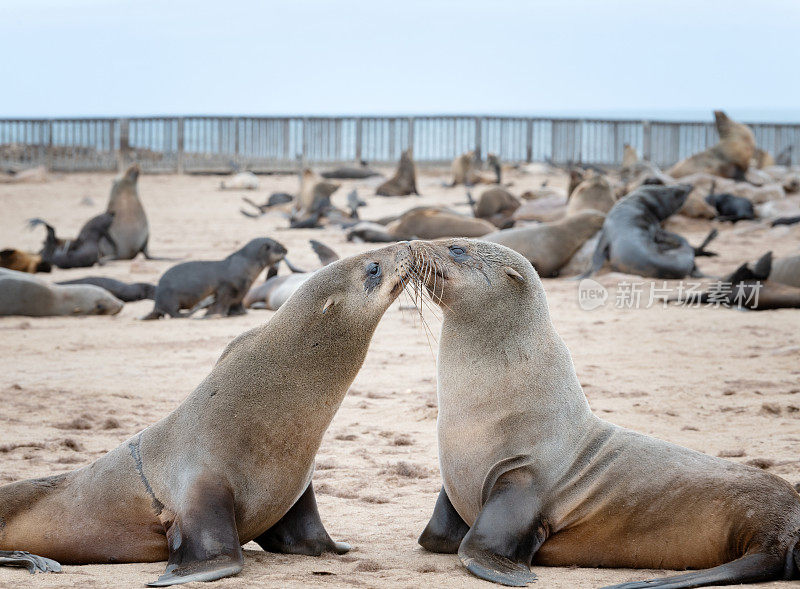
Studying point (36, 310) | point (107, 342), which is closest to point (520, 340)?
point (107, 342)

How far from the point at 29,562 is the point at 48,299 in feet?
20.4

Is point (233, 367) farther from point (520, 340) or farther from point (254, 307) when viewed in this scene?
point (254, 307)

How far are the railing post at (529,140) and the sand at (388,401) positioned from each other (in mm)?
16050

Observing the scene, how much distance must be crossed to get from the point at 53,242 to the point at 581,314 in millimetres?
6526

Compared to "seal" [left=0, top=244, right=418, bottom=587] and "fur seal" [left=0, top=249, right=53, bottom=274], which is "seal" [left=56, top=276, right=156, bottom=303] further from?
"seal" [left=0, top=244, right=418, bottom=587]

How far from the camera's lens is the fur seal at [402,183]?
68.9 feet

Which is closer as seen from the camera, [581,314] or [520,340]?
[520,340]

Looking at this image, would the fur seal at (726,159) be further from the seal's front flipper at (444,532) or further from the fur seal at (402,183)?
the seal's front flipper at (444,532)

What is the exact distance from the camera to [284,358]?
11.1 ft

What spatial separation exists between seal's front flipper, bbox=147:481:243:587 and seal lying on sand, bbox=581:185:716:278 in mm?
7921

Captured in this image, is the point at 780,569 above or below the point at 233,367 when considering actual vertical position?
below

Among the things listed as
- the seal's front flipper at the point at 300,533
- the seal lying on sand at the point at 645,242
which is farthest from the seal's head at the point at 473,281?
the seal lying on sand at the point at 645,242

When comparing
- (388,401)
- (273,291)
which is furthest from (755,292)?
(273,291)

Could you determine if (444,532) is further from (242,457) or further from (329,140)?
(329,140)
